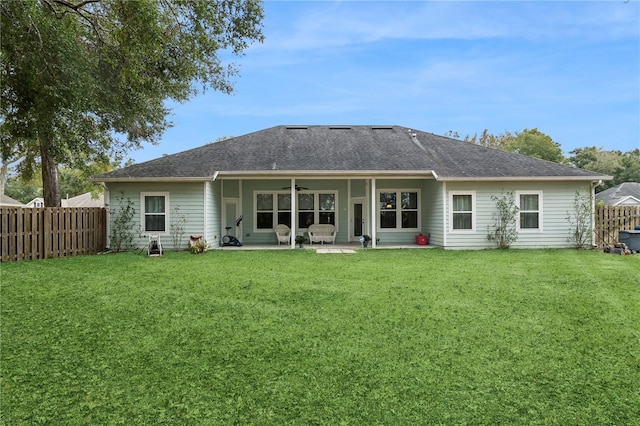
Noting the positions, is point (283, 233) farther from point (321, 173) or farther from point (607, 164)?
point (607, 164)

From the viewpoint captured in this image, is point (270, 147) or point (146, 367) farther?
point (270, 147)

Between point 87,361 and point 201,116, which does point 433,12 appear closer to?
point 87,361

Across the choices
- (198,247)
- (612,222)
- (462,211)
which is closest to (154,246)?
(198,247)

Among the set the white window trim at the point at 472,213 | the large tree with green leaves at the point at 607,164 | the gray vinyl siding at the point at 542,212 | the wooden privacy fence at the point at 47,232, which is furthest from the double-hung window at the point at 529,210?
the large tree with green leaves at the point at 607,164

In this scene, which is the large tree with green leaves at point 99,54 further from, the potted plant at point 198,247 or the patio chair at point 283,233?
the patio chair at point 283,233

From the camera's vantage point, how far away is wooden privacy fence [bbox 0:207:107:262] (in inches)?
415

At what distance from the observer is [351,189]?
16250 millimetres

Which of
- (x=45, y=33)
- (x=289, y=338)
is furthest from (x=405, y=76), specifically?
(x=289, y=338)

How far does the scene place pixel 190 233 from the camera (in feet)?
44.4

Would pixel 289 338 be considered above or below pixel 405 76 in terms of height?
below

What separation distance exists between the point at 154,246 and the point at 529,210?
12811mm

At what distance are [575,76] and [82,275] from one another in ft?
70.2

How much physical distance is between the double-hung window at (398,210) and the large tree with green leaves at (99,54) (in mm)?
7383

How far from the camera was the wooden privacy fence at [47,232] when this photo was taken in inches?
415
